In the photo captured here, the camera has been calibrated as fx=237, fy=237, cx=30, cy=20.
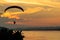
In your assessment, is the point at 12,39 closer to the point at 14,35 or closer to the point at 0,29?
the point at 14,35

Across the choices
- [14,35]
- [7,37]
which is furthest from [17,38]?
A: [7,37]

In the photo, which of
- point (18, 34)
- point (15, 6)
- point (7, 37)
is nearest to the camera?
point (15, 6)

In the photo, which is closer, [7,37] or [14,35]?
[7,37]

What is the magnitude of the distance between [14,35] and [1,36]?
8926 millimetres

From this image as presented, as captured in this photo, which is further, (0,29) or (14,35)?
(14,35)

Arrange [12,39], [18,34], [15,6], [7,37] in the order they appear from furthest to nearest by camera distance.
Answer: [18,34]
[12,39]
[7,37]
[15,6]

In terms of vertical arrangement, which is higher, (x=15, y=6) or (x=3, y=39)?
(x=15, y=6)

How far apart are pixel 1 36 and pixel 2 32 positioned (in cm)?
74

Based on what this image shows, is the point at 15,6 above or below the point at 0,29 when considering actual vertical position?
above

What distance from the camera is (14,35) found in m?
50.5

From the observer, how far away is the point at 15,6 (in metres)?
40.6

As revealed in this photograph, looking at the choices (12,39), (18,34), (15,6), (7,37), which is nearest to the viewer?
(15,6)

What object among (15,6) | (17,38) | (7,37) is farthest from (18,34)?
(15,6)

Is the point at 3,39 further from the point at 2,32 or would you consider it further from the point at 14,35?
the point at 14,35
